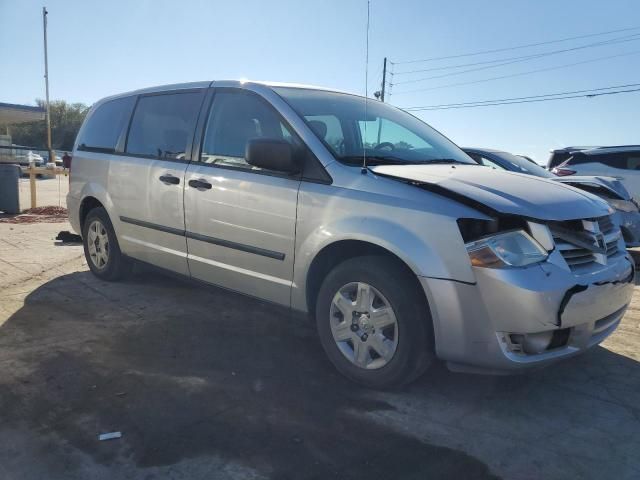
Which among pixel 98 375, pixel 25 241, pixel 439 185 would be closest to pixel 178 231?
pixel 98 375

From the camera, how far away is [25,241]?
770 cm

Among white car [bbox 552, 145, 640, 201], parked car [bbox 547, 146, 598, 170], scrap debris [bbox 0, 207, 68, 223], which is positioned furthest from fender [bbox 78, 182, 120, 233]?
parked car [bbox 547, 146, 598, 170]

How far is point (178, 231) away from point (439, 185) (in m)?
2.27

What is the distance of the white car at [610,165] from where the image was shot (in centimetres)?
897

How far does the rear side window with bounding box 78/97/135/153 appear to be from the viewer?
5234 millimetres

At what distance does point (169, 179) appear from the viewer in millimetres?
4406

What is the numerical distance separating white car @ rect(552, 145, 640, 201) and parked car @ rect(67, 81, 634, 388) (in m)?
5.72

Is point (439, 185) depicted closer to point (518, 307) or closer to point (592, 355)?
point (518, 307)

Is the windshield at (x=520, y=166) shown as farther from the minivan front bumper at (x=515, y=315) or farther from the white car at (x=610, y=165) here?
the minivan front bumper at (x=515, y=315)

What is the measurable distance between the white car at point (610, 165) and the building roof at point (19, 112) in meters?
23.9

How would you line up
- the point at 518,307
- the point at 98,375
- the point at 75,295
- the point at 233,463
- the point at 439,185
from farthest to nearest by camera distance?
the point at 75,295 < the point at 98,375 < the point at 439,185 < the point at 518,307 < the point at 233,463

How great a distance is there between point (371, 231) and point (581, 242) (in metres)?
1.17

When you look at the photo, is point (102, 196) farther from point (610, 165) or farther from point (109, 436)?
point (610, 165)

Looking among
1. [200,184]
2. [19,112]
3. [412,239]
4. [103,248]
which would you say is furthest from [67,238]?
[19,112]
